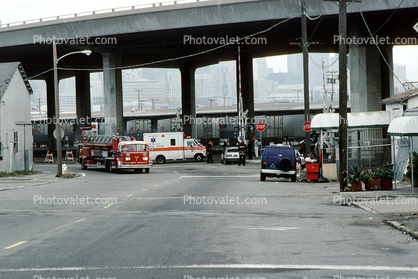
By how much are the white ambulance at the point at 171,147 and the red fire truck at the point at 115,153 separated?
27.7 ft

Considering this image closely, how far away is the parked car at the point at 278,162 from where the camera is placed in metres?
24.9

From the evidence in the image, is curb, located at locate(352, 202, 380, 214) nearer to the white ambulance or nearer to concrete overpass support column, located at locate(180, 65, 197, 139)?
the white ambulance

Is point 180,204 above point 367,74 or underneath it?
underneath

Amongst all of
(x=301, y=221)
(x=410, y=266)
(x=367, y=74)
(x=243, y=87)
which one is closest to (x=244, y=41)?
(x=243, y=87)

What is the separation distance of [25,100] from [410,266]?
34159mm

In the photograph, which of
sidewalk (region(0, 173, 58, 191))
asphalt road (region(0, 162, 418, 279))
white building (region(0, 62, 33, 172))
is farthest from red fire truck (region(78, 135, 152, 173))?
asphalt road (region(0, 162, 418, 279))

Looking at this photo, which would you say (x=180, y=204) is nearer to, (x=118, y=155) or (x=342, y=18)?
(x=342, y=18)

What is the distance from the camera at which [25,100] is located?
36.2m

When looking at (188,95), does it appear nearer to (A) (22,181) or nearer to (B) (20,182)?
(A) (22,181)

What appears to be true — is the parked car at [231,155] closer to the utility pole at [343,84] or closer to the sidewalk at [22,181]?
the sidewalk at [22,181]

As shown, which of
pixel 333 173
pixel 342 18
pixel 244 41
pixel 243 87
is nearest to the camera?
pixel 342 18

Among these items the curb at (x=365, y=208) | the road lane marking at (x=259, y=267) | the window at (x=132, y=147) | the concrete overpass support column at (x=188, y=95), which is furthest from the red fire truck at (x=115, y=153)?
the concrete overpass support column at (x=188, y=95)

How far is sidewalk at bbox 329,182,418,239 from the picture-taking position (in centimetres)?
1079

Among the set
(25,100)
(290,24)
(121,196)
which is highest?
(290,24)
